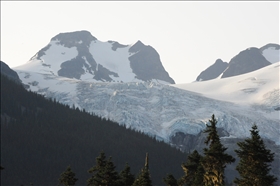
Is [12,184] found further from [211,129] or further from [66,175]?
[211,129]

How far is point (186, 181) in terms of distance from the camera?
68188mm

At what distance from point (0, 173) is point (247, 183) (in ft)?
523

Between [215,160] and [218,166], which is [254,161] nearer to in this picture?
[215,160]

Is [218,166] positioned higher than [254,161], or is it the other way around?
[254,161]

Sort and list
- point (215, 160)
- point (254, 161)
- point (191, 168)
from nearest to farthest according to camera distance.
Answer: point (254, 161) < point (215, 160) < point (191, 168)

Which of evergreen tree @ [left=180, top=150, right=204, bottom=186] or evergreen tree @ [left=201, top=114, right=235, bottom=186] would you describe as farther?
evergreen tree @ [left=180, top=150, right=204, bottom=186]

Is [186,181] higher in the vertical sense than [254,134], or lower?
lower

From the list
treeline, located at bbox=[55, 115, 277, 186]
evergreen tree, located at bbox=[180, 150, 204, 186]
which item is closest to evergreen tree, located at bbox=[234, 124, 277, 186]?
treeline, located at bbox=[55, 115, 277, 186]

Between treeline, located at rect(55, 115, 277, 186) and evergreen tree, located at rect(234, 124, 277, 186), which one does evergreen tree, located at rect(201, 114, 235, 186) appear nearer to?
treeline, located at rect(55, 115, 277, 186)

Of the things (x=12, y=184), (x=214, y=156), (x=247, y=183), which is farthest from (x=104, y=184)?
(x=12, y=184)

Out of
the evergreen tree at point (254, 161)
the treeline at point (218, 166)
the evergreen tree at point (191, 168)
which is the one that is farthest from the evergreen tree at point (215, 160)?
the evergreen tree at point (191, 168)

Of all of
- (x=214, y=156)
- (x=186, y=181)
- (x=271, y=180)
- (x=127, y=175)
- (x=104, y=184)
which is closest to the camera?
(x=271, y=180)

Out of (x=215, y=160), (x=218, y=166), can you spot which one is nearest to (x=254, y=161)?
(x=215, y=160)

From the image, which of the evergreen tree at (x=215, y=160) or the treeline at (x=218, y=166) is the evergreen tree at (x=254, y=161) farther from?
the evergreen tree at (x=215, y=160)
